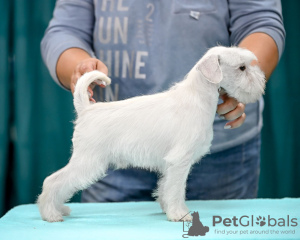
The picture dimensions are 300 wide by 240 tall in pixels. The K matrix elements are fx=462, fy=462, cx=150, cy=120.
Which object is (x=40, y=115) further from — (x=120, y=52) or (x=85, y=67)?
(x=85, y=67)

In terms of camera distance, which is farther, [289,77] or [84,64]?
[289,77]

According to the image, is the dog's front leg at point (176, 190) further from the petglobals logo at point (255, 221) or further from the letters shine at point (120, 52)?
the letters shine at point (120, 52)

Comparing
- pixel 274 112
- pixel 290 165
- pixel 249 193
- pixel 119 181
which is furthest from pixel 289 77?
pixel 119 181

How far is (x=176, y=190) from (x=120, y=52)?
769 mm

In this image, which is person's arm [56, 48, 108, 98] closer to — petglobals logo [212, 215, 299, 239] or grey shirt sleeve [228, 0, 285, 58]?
grey shirt sleeve [228, 0, 285, 58]

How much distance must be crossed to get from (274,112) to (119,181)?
54.2 inches

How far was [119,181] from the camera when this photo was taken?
2104 mm

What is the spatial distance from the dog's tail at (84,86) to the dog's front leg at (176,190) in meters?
0.36

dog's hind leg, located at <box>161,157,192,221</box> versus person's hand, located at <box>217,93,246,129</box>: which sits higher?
person's hand, located at <box>217,93,246,129</box>

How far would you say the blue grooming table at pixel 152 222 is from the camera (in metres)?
1.32

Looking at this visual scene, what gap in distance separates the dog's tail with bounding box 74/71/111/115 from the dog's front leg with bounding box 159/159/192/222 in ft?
1.17

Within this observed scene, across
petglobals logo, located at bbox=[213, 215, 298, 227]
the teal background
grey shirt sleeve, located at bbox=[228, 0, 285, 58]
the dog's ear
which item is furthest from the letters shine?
the teal background

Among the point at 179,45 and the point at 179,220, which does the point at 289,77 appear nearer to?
the point at 179,45

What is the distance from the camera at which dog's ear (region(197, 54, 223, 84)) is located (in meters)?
1.51
